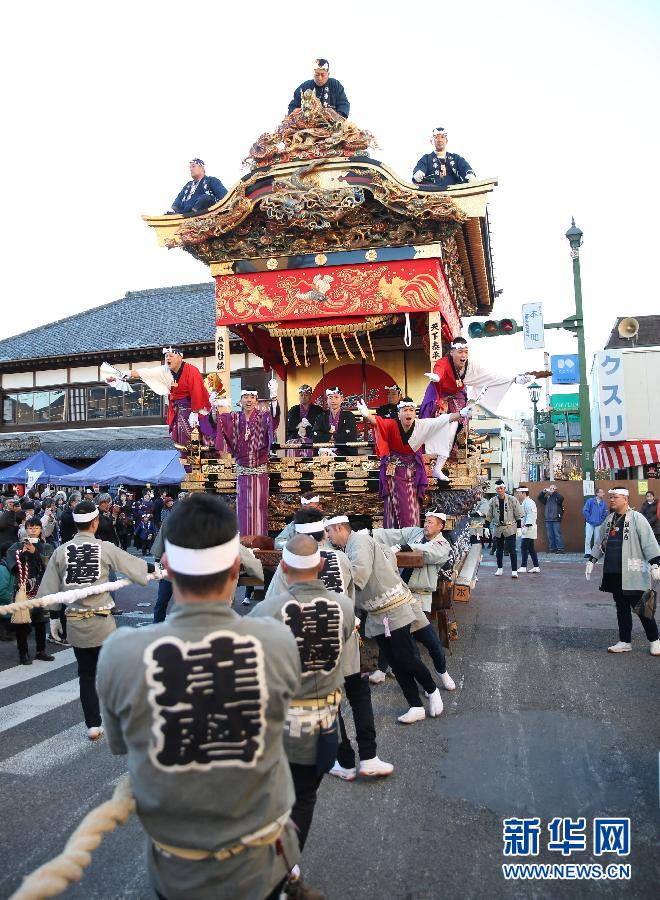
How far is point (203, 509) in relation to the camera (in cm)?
179

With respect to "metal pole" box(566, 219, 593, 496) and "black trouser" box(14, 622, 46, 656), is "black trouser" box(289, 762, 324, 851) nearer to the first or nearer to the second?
"black trouser" box(14, 622, 46, 656)

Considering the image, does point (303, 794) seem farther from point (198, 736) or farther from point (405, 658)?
point (405, 658)

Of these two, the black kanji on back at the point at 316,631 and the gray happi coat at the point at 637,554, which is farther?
the gray happi coat at the point at 637,554

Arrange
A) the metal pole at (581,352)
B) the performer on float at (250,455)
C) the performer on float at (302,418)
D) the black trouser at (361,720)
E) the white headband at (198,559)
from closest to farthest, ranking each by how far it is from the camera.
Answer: the white headband at (198,559), the black trouser at (361,720), the performer on float at (250,455), the performer on float at (302,418), the metal pole at (581,352)

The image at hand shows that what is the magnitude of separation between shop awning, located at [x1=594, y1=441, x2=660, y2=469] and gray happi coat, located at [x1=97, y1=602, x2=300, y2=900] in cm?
1766

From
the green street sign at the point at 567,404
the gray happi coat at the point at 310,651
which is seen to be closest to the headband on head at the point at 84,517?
the gray happi coat at the point at 310,651

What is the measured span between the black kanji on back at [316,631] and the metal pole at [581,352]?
1175 centimetres

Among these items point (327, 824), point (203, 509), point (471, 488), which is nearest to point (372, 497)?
point (471, 488)

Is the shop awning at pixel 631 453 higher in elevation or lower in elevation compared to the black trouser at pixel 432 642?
higher

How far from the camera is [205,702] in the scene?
5.47 feet

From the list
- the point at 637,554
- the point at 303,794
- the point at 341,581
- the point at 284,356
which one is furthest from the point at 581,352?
the point at 303,794

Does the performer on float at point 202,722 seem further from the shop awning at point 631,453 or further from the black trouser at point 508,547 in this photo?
the shop awning at point 631,453

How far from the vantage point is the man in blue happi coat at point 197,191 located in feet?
29.7

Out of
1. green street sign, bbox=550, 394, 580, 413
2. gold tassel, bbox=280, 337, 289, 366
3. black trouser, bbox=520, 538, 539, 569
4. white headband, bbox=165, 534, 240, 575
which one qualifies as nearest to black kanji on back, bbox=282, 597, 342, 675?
white headband, bbox=165, 534, 240, 575
